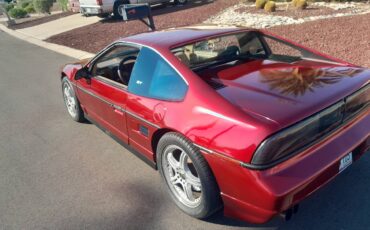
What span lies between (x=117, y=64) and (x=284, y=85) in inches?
86.4

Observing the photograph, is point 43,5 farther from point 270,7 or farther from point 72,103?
point 72,103

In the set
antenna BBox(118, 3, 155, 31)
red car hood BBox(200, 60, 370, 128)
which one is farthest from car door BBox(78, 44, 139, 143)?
antenna BBox(118, 3, 155, 31)

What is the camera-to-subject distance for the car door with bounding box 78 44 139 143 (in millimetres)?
3477

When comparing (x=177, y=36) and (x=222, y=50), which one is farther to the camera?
(x=222, y=50)

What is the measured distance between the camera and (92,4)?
15.8m

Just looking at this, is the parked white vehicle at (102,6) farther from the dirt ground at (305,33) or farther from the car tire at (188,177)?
the car tire at (188,177)

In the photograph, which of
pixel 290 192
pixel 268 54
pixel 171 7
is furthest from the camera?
pixel 171 7

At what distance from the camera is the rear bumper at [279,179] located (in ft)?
7.00

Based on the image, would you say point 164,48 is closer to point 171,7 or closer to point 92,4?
point 92,4

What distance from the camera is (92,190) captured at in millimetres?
3408

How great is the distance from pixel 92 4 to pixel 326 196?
15315mm

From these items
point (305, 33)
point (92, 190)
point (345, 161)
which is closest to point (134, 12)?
point (92, 190)

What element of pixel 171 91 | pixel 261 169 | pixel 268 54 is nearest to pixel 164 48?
pixel 171 91

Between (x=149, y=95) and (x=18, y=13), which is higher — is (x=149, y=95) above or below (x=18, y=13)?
above
